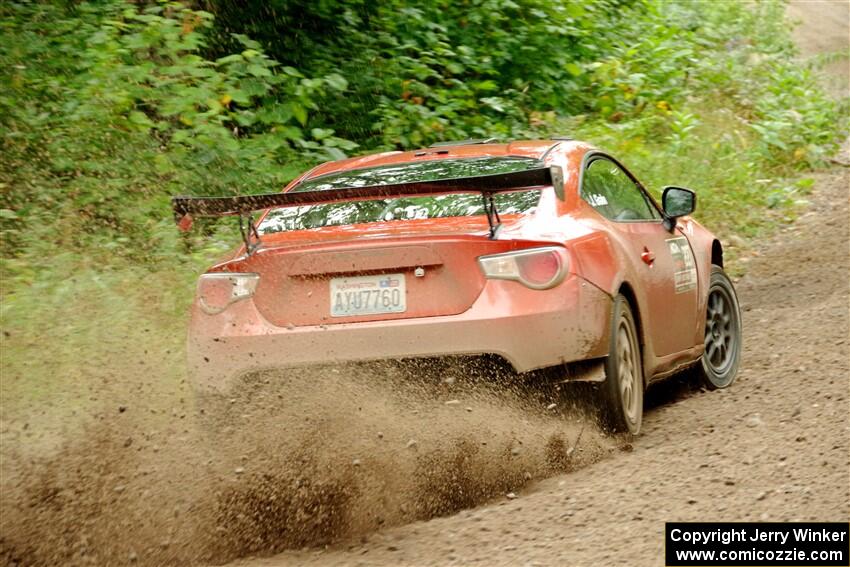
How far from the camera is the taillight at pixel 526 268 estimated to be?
4641 mm

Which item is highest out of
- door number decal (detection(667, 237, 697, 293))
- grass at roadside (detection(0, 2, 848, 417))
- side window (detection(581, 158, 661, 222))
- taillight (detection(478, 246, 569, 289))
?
taillight (detection(478, 246, 569, 289))

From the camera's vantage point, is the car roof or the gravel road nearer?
the gravel road

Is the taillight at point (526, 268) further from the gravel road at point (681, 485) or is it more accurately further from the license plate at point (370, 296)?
the gravel road at point (681, 485)

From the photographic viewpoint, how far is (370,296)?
4684 millimetres

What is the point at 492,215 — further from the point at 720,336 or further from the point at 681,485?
the point at 720,336

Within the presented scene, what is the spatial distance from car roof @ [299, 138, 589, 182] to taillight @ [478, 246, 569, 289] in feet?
3.42

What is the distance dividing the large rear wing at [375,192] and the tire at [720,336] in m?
2.26

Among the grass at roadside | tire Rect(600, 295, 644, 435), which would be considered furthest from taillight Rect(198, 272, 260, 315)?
tire Rect(600, 295, 644, 435)

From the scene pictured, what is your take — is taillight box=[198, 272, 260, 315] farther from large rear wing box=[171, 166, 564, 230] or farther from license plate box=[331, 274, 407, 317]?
license plate box=[331, 274, 407, 317]

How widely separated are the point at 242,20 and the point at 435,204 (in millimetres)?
6722

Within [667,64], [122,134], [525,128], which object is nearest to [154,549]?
[122,134]

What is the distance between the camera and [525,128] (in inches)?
492

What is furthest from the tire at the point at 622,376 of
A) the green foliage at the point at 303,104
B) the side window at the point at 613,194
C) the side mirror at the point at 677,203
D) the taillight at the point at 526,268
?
the green foliage at the point at 303,104

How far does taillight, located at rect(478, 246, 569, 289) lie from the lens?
4.64 metres
